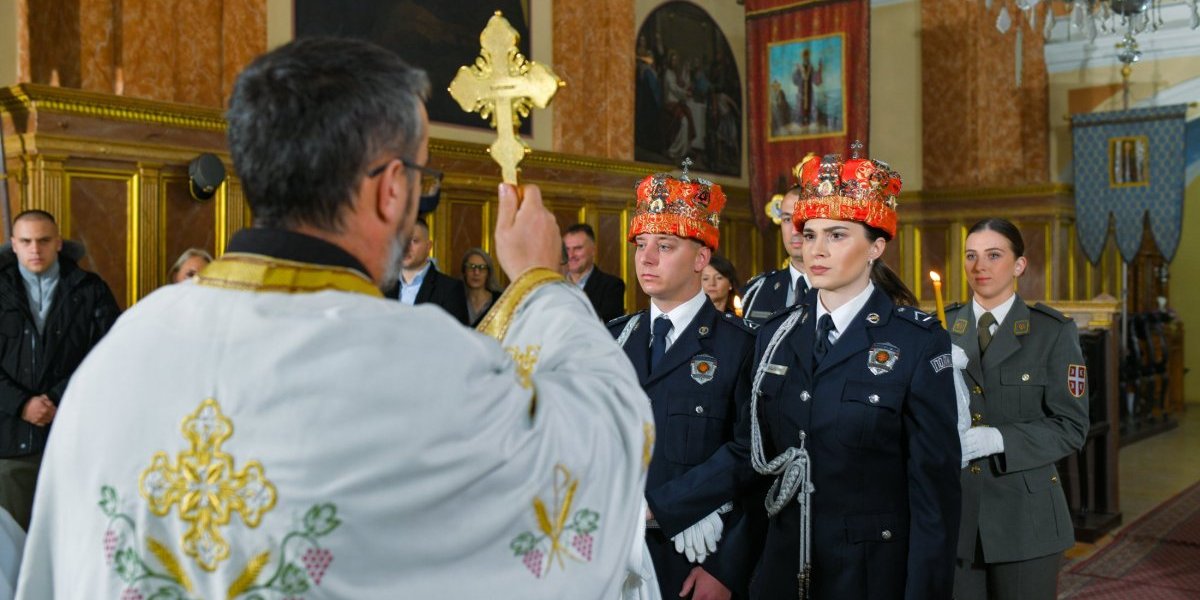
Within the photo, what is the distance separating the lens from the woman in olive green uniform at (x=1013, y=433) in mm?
3383

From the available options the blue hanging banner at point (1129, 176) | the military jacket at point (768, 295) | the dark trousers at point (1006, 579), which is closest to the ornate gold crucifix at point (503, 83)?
the dark trousers at point (1006, 579)

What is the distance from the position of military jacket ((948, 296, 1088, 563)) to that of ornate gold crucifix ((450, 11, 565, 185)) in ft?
7.32

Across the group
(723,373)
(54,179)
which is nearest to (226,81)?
(54,179)

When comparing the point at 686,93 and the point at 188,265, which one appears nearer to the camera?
the point at 188,265

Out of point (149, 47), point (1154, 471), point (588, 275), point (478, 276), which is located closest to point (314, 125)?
point (588, 275)

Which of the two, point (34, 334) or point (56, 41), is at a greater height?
point (56, 41)

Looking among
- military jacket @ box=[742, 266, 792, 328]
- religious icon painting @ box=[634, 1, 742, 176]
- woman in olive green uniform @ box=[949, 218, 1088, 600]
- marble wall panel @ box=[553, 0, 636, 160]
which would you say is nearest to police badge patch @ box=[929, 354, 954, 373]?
woman in olive green uniform @ box=[949, 218, 1088, 600]

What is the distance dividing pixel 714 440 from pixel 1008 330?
50.0 inches

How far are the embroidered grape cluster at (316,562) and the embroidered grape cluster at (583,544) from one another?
12.5 inches

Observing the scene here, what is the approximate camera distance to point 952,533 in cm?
266

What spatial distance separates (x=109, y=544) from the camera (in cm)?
128

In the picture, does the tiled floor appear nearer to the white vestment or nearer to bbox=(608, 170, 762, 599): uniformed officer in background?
bbox=(608, 170, 762, 599): uniformed officer in background

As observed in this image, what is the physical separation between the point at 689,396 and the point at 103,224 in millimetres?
5700

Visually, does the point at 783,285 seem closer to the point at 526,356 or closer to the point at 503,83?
the point at 503,83
